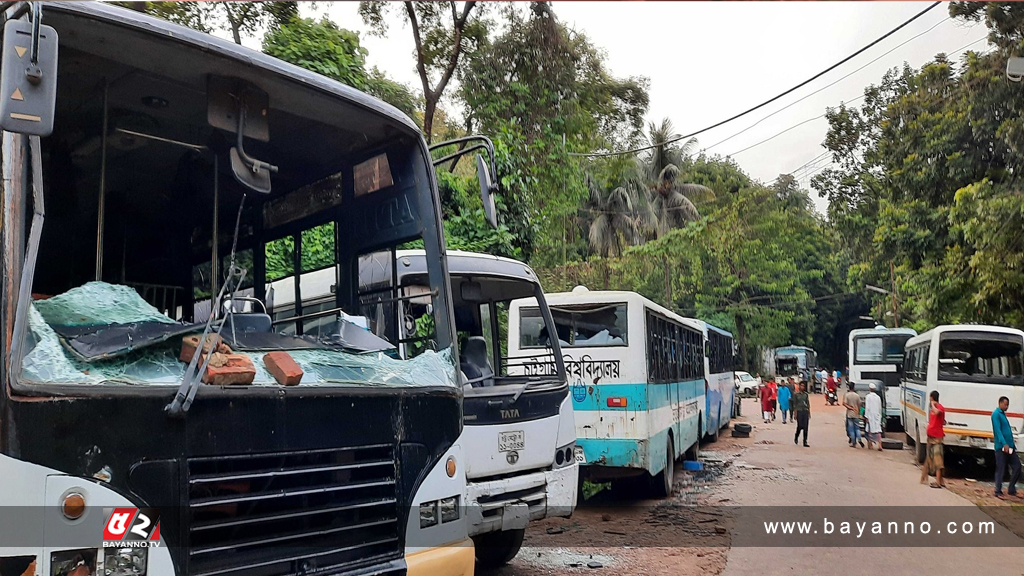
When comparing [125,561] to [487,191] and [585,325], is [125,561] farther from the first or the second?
[585,325]

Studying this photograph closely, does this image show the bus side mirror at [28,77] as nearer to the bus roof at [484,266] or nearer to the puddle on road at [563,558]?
the bus roof at [484,266]

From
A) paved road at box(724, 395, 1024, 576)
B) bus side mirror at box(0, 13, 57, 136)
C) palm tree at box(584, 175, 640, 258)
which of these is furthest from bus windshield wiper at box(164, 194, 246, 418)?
palm tree at box(584, 175, 640, 258)

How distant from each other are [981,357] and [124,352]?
14.1 meters

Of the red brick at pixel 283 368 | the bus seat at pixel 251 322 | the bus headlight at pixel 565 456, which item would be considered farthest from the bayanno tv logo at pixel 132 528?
the bus headlight at pixel 565 456

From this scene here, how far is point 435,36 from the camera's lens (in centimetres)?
1489

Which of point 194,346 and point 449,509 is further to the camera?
point 449,509

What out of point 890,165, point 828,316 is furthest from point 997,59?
point 828,316

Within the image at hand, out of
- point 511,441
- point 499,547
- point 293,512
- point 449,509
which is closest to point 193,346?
point 293,512

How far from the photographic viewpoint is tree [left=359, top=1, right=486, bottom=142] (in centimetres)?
Result: 1442

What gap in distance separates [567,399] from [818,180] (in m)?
21.2

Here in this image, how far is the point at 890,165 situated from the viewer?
19828mm

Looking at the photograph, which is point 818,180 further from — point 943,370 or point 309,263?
point 309,263

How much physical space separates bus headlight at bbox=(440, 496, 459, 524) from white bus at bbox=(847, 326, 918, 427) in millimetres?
22698

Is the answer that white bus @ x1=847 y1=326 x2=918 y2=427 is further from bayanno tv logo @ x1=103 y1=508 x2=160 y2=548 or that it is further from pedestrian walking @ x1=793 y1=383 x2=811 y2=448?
bayanno tv logo @ x1=103 y1=508 x2=160 y2=548
